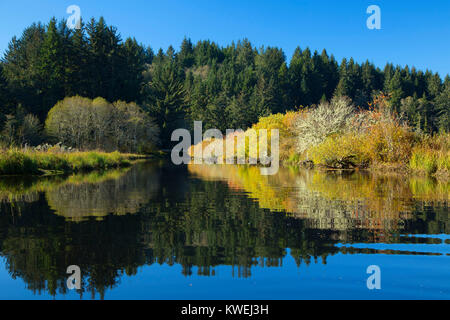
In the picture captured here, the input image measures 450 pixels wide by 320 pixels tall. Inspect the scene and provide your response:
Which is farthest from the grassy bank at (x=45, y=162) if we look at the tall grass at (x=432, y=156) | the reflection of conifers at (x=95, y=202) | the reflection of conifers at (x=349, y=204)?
the tall grass at (x=432, y=156)

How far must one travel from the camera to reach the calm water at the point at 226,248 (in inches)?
175

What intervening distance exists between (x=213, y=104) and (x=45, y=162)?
238 feet

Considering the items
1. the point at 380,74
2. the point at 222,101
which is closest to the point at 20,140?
the point at 222,101

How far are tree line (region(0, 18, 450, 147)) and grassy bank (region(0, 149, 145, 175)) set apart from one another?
17.2 m

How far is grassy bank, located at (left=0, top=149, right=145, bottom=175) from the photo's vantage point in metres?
21.7

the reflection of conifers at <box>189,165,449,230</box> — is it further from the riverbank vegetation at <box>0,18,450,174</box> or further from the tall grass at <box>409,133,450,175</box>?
the riverbank vegetation at <box>0,18,450,174</box>

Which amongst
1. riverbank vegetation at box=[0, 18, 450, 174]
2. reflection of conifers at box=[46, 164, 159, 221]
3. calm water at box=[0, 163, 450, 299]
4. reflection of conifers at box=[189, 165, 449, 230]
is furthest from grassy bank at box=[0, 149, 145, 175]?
reflection of conifers at box=[189, 165, 449, 230]

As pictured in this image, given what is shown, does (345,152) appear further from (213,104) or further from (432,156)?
(213,104)

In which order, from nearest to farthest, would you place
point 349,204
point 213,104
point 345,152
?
point 349,204, point 345,152, point 213,104

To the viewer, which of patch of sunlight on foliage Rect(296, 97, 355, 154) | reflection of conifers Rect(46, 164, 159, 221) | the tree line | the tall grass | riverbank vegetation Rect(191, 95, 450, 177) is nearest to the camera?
reflection of conifers Rect(46, 164, 159, 221)

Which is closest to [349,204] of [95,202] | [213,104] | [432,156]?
[95,202]

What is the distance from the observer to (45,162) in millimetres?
24422

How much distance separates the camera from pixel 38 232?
23.7 feet

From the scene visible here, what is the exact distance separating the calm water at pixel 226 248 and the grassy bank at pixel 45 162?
38.6ft
